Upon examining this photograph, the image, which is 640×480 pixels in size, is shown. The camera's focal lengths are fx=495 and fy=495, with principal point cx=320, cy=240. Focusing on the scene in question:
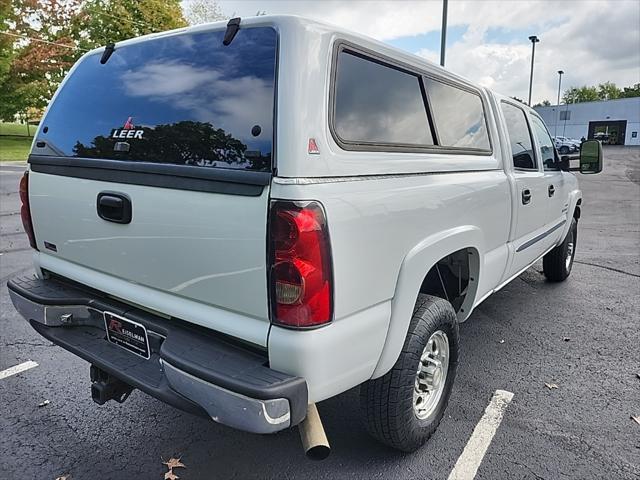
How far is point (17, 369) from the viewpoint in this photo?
3547mm

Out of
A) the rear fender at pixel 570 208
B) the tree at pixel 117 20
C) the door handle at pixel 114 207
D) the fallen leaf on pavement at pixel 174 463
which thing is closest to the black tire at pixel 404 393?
the fallen leaf on pavement at pixel 174 463

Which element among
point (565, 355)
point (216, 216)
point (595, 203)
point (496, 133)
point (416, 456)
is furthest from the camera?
point (595, 203)

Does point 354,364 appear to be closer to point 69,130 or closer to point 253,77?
point 253,77

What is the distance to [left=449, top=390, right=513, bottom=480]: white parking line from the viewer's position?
2.54 metres

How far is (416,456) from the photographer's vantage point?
8.73 ft

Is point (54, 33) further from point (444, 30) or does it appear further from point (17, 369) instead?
point (17, 369)

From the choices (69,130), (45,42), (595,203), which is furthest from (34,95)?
(69,130)

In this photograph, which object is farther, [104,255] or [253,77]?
[104,255]

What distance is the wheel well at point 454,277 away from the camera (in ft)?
10.2

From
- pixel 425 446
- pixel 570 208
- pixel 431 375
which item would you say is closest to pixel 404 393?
pixel 431 375

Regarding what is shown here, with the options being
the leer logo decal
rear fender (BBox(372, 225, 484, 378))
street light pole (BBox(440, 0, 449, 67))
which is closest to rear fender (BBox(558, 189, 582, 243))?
rear fender (BBox(372, 225, 484, 378))

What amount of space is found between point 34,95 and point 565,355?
3375 centimetres

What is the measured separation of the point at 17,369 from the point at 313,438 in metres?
2.63

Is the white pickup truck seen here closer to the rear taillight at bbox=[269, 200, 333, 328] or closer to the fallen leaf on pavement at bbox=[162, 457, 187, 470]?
the rear taillight at bbox=[269, 200, 333, 328]
